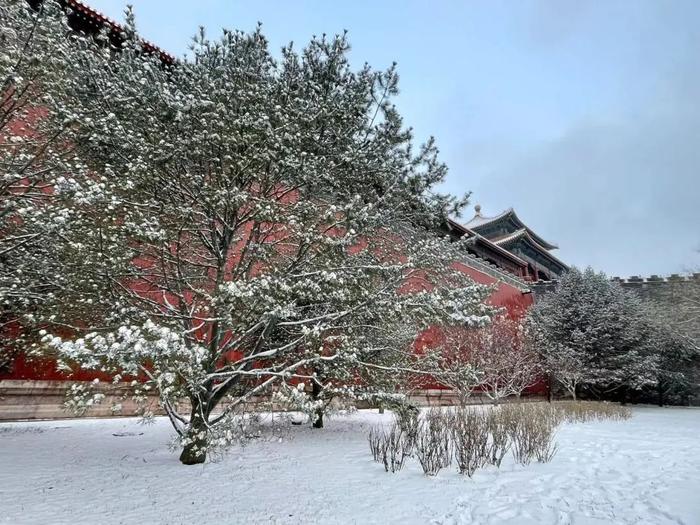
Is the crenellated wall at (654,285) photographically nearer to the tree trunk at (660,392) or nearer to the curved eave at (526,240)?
the curved eave at (526,240)

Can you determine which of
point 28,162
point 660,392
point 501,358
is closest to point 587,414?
point 501,358

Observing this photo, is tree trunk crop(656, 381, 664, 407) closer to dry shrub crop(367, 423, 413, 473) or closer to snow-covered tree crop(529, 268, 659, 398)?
snow-covered tree crop(529, 268, 659, 398)

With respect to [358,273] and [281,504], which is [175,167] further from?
[281,504]

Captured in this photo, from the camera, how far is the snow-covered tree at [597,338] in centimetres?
1888

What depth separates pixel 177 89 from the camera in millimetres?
5543

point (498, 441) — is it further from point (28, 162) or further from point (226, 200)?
point (28, 162)

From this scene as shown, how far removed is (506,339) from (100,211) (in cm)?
1394

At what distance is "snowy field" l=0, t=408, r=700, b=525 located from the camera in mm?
3770

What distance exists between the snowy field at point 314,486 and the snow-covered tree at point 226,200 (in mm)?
646

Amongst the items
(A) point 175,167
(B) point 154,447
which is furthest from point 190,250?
(B) point 154,447

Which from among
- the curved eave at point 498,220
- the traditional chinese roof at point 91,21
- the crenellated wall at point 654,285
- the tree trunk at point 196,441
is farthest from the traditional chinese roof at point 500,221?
the tree trunk at point 196,441

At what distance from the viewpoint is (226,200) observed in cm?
521

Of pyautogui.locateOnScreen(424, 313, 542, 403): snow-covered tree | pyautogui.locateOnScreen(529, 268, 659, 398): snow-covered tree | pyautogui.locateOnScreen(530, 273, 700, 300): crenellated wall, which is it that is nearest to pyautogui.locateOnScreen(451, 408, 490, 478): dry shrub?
pyautogui.locateOnScreen(424, 313, 542, 403): snow-covered tree

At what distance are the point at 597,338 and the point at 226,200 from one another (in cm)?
1992
